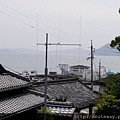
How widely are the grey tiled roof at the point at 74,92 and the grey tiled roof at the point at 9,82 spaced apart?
513 cm

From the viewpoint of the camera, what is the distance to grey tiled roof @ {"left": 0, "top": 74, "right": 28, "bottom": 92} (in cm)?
1156

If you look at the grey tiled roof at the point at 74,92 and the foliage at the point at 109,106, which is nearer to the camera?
the foliage at the point at 109,106

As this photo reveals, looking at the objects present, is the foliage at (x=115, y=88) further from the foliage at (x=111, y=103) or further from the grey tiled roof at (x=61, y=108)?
the grey tiled roof at (x=61, y=108)

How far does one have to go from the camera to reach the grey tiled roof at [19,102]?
1049 centimetres

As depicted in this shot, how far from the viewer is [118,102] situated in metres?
16.1

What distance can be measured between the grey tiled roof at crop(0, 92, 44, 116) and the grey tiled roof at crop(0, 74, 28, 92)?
0.54m

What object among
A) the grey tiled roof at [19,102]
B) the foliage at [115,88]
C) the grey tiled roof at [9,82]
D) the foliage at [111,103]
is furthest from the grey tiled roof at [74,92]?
the grey tiled roof at [9,82]

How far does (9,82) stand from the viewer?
40.7 feet

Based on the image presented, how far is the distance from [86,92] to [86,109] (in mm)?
2700

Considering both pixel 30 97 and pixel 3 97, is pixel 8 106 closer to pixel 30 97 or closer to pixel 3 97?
pixel 3 97

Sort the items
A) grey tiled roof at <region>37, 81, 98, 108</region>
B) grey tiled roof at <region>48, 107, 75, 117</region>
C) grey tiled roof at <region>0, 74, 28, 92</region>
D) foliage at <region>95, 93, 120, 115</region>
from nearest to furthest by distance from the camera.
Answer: grey tiled roof at <region>0, 74, 28, 92</region>, grey tiled roof at <region>48, 107, 75, 117</region>, foliage at <region>95, 93, 120, 115</region>, grey tiled roof at <region>37, 81, 98, 108</region>

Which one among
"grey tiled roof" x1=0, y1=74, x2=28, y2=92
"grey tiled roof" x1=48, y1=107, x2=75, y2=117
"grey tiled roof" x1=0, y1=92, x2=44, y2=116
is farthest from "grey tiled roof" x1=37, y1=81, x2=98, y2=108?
"grey tiled roof" x1=0, y1=74, x2=28, y2=92

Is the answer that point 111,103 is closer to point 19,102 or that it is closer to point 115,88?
point 115,88

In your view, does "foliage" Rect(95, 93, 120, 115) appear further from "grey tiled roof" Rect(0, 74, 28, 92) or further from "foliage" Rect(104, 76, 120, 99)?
"grey tiled roof" Rect(0, 74, 28, 92)
